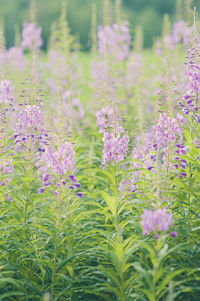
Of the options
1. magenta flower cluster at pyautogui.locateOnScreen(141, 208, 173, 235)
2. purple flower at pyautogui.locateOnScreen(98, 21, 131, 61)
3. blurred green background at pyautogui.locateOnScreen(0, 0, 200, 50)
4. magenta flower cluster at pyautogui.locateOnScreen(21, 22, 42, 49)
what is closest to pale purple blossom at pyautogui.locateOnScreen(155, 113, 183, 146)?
magenta flower cluster at pyautogui.locateOnScreen(141, 208, 173, 235)

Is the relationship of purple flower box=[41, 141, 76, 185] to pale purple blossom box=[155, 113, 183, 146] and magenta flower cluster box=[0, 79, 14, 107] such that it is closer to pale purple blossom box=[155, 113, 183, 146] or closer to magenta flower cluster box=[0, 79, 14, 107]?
pale purple blossom box=[155, 113, 183, 146]

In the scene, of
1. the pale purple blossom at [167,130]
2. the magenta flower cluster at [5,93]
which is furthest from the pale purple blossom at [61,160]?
the magenta flower cluster at [5,93]

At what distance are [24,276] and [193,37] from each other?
3819 millimetres

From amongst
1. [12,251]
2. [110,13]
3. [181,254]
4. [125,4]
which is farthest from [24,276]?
[125,4]

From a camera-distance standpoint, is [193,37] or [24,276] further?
[193,37]

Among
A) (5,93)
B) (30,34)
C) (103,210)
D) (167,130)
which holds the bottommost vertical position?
(103,210)

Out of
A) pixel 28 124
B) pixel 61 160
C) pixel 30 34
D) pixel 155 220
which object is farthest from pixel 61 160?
pixel 30 34

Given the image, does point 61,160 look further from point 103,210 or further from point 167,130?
point 167,130

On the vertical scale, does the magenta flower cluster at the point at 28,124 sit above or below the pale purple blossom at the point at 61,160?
above

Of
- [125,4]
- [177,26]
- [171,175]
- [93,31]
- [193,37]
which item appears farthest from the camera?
[125,4]

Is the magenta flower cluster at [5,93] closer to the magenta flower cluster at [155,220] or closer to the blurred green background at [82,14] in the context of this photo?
the magenta flower cluster at [155,220]

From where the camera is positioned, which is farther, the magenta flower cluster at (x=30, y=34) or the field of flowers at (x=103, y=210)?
the magenta flower cluster at (x=30, y=34)

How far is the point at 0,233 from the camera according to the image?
5.45 meters

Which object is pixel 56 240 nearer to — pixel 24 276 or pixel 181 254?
pixel 24 276
